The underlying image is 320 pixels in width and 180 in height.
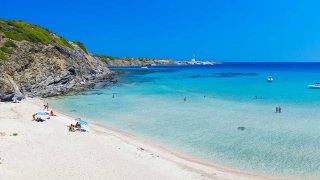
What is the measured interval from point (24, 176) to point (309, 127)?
2695 centimetres

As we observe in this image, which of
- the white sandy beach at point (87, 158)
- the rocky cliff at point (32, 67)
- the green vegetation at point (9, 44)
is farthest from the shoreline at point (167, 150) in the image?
the green vegetation at point (9, 44)

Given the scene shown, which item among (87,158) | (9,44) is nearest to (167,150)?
(87,158)

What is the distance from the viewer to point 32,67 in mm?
62031

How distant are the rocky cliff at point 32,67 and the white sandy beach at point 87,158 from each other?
2193 cm

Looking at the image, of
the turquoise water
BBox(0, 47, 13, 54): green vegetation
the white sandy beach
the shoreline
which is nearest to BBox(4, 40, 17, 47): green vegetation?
BBox(0, 47, 13, 54): green vegetation

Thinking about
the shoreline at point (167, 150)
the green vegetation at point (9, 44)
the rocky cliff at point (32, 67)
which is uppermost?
Result: the green vegetation at point (9, 44)

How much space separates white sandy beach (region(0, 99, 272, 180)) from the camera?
19.2 m

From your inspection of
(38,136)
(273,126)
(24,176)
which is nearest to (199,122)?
(273,126)

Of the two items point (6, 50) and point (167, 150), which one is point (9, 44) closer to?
point (6, 50)

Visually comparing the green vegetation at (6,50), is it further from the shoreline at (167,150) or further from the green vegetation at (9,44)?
the shoreline at (167,150)

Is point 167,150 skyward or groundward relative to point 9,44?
groundward

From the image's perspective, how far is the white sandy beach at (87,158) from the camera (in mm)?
19172

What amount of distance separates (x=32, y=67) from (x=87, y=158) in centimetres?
4505

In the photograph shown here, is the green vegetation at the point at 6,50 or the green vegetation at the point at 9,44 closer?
the green vegetation at the point at 6,50
